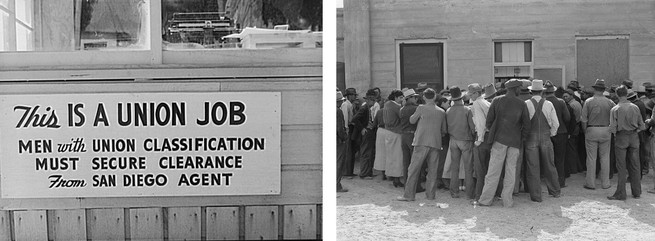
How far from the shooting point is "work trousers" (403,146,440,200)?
14.2ft

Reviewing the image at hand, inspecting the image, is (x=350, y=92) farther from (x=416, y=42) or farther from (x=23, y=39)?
(x=23, y=39)

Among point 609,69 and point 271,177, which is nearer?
point 609,69

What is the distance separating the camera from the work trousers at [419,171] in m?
4.33

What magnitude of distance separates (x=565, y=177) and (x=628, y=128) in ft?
1.39

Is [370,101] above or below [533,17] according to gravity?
below

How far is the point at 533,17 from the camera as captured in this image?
4.35 meters

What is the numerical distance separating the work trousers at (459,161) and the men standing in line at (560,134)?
431mm

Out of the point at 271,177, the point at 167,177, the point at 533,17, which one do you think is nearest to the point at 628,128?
the point at 533,17

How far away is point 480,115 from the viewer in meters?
4.78

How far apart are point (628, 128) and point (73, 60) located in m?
2.84

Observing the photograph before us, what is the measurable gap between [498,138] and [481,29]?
2.10 ft

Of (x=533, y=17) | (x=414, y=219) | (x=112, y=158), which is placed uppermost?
(x=533, y=17)

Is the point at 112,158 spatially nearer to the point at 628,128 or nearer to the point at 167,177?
the point at 167,177

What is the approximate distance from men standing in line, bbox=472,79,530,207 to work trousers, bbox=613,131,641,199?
487 millimetres
